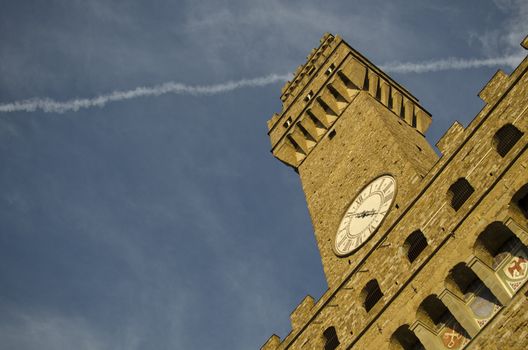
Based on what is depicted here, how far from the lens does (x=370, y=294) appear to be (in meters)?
18.9

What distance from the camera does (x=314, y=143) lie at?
28.5 m

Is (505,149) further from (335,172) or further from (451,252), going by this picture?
(335,172)

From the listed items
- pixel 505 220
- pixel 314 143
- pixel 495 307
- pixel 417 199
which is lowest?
pixel 495 307

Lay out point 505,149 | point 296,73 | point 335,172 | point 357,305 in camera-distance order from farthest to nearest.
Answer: point 296,73, point 335,172, point 357,305, point 505,149

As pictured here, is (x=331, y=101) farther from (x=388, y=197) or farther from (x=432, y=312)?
(x=432, y=312)

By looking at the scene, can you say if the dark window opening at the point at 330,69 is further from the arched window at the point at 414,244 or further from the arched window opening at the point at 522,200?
the arched window opening at the point at 522,200

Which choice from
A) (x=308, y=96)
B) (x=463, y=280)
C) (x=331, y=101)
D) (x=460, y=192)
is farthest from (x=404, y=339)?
(x=308, y=96)

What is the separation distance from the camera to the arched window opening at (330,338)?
63.0ft

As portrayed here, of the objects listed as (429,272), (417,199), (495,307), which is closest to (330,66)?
(417,199)

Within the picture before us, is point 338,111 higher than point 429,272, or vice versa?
point 338,111

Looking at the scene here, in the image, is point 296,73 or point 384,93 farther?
point 296,73

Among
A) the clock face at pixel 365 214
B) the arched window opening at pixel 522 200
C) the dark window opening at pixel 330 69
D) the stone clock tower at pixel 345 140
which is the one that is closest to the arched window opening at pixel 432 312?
the arched window opening at pixel 522 200

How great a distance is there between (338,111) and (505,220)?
43.5 feet

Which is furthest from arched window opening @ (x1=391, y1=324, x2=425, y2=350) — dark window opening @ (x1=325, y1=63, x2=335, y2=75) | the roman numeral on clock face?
dark window opening @ (x1=325, y1=63, x2=335, y2=75)
